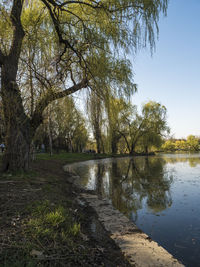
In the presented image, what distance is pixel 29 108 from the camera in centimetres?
630

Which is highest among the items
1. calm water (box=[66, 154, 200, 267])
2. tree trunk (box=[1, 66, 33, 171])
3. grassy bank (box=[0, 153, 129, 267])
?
tree trunk (box=[1, 66, 33, 171])

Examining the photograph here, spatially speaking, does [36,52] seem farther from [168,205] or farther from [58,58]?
[168,205]

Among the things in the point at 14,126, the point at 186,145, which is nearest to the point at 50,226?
the point at 14,126

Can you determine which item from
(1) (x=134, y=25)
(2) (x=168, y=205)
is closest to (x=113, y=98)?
(1) (x=134, y=25)

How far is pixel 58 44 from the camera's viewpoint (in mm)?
5398

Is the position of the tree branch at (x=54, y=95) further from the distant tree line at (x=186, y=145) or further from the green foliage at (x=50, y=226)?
the distant tree line at (x=186, y=145)

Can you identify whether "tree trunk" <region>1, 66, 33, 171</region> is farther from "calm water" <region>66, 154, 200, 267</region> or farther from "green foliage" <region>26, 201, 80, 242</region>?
"green foliage" <region>26, 201, 80, 242</region>

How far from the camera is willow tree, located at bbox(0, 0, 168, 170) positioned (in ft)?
14.3

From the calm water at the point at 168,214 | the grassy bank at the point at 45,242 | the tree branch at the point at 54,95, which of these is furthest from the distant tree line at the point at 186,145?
the grassy bank at the point at 45,242

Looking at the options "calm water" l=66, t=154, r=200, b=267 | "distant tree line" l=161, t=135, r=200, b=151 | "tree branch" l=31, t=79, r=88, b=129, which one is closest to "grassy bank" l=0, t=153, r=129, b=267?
"calm water" l=66, t=154, r=200, b=267

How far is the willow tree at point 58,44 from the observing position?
434 cm

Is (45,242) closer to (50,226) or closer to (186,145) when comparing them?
(50,226)

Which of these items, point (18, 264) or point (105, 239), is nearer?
point (18, 264)

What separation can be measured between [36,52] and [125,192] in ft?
17.4
